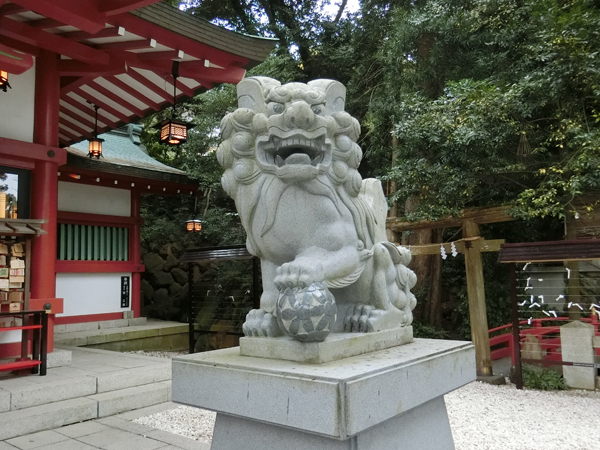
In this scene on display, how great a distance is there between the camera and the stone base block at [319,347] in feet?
6.68

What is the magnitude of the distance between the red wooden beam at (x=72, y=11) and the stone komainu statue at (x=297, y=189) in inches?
134

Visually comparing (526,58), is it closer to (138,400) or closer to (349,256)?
(349,256)

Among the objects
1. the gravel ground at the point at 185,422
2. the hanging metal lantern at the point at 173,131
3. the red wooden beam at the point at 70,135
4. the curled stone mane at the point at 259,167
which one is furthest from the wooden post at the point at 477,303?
the red wooden beam at the point at 70,135

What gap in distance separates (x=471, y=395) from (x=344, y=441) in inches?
196

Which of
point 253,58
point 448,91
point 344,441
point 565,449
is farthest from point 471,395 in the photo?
point 253,58

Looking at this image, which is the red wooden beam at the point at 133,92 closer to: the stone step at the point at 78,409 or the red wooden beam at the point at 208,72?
the red wooden beam at the point at 208,72

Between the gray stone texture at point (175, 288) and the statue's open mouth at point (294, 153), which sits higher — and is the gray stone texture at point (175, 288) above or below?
below

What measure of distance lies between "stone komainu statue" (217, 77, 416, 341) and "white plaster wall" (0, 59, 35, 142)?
4.67 meters

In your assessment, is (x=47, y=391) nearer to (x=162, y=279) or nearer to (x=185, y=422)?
(x=185, y=422)

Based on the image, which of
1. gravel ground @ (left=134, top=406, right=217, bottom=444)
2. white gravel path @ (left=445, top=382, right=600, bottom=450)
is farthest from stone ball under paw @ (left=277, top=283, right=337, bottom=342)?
white gravel path @ (left=445, top=382, right=600, bottom=450)

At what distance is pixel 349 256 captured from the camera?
2312mm

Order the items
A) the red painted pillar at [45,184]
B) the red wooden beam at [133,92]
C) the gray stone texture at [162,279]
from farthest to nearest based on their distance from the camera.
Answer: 1. the gray stone texture at [162,279]
2. the red wooden beam at [133,92]
3. the red painted pillar at [45,184]

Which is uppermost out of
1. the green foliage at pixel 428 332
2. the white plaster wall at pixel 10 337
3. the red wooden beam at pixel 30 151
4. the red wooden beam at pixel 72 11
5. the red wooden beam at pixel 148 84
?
the red wooden beam at pixel 148 84

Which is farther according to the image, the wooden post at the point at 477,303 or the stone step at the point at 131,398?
the wooden post at the point at 477,303
